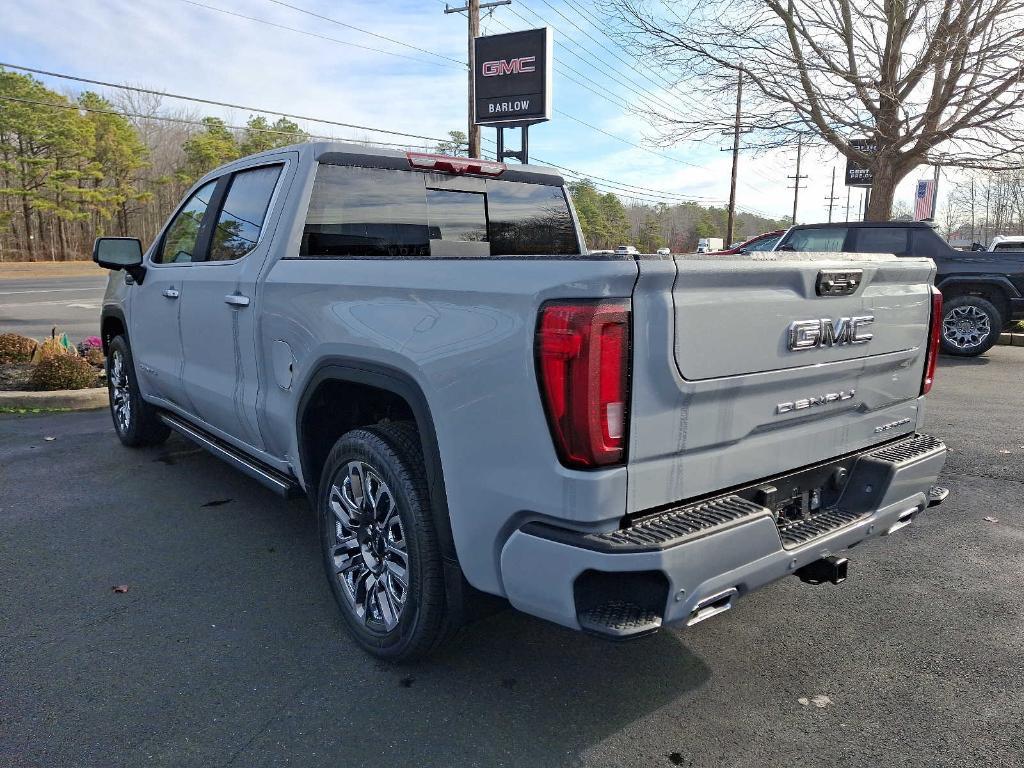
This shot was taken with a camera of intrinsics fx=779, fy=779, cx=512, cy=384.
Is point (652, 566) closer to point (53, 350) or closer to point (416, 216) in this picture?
point (416, 216)

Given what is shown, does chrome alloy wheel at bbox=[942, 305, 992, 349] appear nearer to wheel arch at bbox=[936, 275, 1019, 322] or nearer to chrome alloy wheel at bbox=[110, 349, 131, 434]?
wheel arch at bbox=[936, 275, 1019, 322]

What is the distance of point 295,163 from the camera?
376 centimetres

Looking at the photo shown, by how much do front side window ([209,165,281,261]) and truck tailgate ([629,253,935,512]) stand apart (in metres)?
2.38

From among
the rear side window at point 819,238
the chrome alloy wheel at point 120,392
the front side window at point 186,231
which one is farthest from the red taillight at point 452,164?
the rear side window at point 819,238

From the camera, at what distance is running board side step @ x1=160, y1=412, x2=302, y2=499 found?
3576 millimetres

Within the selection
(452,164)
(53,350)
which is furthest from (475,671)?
(53,350)

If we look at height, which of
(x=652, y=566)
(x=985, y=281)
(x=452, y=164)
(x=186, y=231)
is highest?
(x=452, y=164)

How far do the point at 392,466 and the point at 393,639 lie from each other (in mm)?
648

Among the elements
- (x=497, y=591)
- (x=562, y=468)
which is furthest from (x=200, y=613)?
(x=562, y=468)

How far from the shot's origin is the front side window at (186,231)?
15.1 ft

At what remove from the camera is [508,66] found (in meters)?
23.1

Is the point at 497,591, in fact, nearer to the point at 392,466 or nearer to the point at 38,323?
the point at 392,466

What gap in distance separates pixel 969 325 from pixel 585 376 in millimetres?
11005

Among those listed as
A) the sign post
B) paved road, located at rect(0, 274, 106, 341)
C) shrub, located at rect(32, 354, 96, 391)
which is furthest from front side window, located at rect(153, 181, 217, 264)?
the sign post
